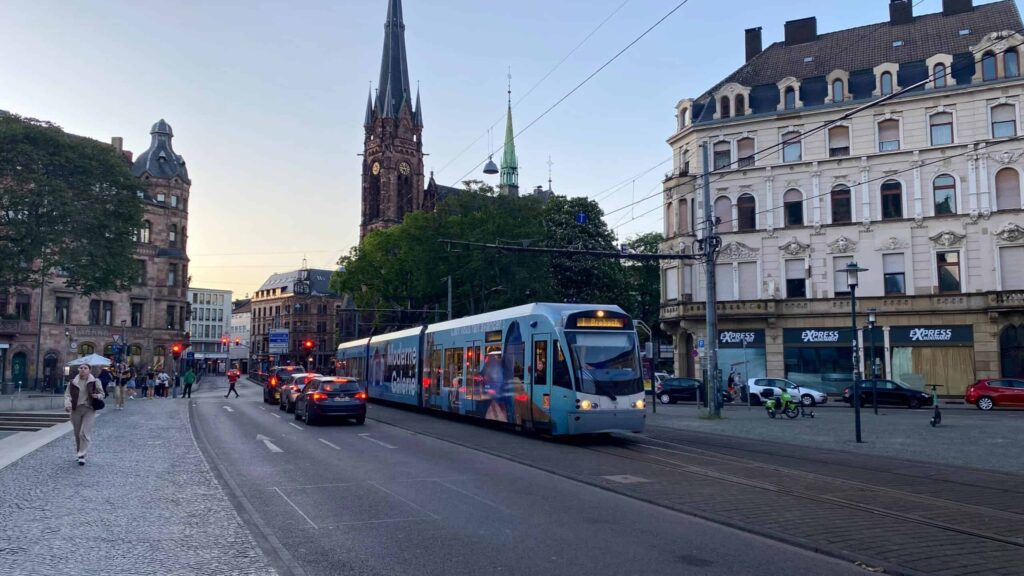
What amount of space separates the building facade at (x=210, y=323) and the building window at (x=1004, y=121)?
12771 cm

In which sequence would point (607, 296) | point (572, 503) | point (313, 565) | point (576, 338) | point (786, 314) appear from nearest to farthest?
point (313, 565) → point (572, 503) → point (576, 338) → point (786, 314) → point (607, 296)

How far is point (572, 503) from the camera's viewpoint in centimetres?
1034

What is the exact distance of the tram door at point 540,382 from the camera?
1808cm

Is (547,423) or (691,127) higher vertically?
(691,127)

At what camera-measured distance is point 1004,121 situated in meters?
38.2

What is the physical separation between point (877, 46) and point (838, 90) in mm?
4204

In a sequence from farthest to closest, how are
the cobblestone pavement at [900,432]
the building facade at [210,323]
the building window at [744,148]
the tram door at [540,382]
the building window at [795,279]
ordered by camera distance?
the building facade at [210,323] → the building window at [744,148] → the building window at [795,279] → the tram door at [540,382] → the cobblestone pavement at [900,432]

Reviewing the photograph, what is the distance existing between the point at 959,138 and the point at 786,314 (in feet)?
40.3

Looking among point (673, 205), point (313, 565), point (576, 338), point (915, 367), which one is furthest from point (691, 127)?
point (313, 565)

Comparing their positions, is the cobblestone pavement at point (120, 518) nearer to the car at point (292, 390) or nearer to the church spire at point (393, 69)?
the car at point (292, 390)

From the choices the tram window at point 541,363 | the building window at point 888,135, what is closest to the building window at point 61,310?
the tram window at point 541,363

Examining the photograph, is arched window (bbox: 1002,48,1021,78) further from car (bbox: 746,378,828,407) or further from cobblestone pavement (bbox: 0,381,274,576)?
cobblestone pavement (bbox: 0,381,274,576)

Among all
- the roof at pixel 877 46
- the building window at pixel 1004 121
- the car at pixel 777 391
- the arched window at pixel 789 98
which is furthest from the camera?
the arched window at pixel 789 98

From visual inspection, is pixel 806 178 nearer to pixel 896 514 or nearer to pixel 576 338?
pixel 576 338
